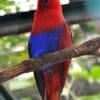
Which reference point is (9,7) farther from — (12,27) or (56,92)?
(56,92)

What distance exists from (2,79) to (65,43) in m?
0.17

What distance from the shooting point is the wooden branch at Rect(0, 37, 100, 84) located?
711 millimetres

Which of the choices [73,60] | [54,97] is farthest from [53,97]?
[73,60]

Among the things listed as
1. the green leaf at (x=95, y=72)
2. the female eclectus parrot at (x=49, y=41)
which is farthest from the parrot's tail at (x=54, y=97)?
the green leaf at (x=95, y=72)

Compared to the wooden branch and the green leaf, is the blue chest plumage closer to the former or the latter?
the wooden branch

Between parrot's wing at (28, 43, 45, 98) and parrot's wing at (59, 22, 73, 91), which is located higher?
parrot's wing at (59, 22, 73, 91)

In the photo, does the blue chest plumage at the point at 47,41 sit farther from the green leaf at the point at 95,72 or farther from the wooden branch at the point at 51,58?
the green leaf at the point at 95,72

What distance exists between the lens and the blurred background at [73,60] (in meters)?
0.82

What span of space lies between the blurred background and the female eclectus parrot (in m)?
0.04

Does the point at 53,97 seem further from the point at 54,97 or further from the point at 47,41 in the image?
the point at 47,41

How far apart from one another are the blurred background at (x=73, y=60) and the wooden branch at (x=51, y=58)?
0.19ft

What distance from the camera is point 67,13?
814mm

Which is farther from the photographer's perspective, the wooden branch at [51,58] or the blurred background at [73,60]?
the blurred background at [73,60]

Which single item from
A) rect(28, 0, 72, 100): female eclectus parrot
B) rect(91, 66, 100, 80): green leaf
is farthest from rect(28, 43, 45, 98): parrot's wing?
rect(91, 66, 100, 80): green leaf
